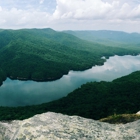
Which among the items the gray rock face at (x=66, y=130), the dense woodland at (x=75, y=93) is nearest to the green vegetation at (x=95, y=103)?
the dense woodland at (x=75, y=93)

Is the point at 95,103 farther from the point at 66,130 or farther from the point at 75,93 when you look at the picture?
the point at 66,130

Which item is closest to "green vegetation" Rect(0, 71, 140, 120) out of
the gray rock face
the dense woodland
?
the dense woodland

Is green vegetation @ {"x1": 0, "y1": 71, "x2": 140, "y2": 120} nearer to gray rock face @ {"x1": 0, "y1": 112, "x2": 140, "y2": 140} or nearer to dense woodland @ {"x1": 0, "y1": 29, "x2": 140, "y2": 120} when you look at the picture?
dense woodland @ {"x1": 0, "y1": 29, "x2": 140, "y2": 120}

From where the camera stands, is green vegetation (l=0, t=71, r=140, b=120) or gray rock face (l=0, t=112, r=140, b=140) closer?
gray rock face (l=0, t=112, r=140, b=140)

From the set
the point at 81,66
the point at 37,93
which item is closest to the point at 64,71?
the point at 81,66

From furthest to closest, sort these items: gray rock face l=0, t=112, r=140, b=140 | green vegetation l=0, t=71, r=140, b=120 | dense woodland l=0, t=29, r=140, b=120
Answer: dense woodland l=0, t=29, r=140, b=120 < green vegetation l=0, t=71, r=140, b=120 < gray rock face l=0, t=112, r=140, b=140

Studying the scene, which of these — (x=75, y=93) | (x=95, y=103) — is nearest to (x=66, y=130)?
(x=95, y=103)

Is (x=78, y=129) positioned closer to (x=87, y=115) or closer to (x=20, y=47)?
(x=87, y=115)
